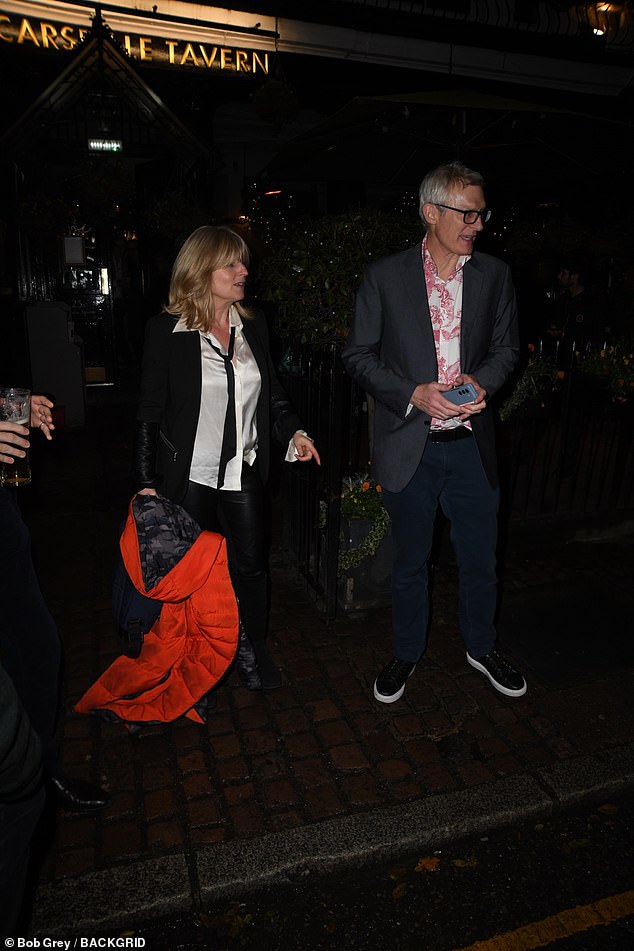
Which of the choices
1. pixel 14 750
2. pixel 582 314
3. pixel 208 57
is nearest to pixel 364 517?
pixel 14 750

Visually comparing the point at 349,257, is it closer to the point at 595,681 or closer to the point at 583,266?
the point at 595,681

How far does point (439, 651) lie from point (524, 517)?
1981mm

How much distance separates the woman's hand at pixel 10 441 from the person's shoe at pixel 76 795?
1.40 meters

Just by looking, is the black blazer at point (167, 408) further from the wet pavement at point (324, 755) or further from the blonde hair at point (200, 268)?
the wet pavement at point (324, 755)

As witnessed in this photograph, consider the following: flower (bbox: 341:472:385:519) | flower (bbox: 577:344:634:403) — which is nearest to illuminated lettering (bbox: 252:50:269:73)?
flower (bbox: 577:344:634:403)

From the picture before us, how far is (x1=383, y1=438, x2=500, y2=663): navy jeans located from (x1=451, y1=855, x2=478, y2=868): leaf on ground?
104 cm

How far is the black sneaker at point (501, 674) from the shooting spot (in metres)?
3.40

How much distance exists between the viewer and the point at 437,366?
9.74 feet

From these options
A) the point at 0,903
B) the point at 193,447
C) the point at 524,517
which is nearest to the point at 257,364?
the point at 193,447

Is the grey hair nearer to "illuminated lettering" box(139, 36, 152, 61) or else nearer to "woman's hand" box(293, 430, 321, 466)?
"woman's hand" box(293, 430, 321, 466)

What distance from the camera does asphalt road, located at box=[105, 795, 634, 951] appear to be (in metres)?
2.20

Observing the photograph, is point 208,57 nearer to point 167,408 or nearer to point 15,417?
point 167,408

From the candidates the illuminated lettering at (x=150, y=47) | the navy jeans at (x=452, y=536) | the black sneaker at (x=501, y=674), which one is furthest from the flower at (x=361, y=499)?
the illuminated lettering at (x=150, y=47)

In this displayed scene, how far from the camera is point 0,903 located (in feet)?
4.35
